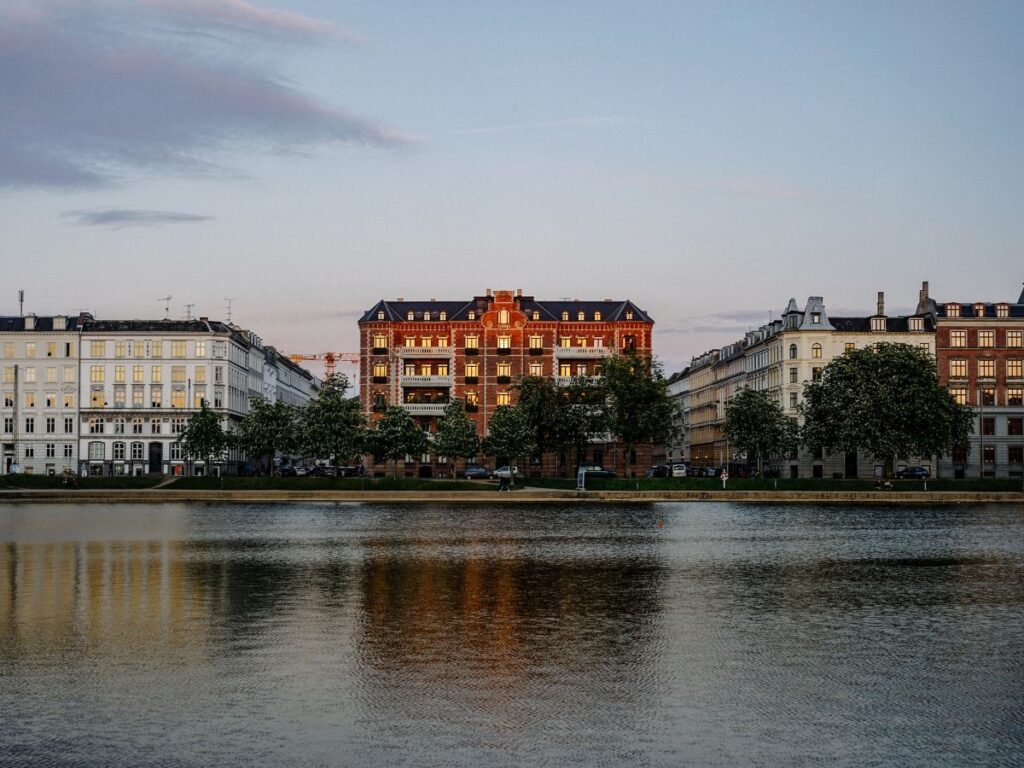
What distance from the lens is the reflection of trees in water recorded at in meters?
19.2

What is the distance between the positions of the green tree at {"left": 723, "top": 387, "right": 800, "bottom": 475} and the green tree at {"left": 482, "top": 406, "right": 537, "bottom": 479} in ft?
92.1

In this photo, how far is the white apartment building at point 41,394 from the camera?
539ft

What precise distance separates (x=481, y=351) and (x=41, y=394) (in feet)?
201

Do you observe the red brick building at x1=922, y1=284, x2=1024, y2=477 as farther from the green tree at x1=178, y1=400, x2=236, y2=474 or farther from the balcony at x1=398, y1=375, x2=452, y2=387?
the green tree at x1=178, y1=400, x2=236, y2=474

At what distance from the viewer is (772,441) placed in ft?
493

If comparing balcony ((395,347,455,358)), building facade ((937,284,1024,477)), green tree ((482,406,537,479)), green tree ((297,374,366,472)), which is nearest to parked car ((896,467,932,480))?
building facade ((937,284,1024,477))

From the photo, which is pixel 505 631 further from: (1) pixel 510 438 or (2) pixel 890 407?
(1) pixel 510 438

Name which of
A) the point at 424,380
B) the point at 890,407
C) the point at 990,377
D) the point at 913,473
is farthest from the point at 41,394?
the point at 990,377

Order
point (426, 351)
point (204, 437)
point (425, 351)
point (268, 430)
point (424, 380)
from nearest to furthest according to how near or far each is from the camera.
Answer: point (268, 430) → point (204, 437) → point (424, 380) → point (425, 351) → point (426, 351)

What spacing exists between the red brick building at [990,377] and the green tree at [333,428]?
80981 mm

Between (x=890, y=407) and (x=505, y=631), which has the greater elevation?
(x=890, y=407)

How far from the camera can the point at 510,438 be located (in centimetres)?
13850

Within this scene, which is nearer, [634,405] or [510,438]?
[510,438]

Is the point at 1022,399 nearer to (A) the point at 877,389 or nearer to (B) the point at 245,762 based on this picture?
(A) the point at 877,389
